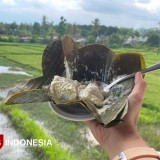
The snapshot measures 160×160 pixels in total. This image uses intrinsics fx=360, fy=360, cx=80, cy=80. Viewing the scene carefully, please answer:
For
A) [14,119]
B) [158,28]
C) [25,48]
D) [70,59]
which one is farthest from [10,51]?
[70,59]

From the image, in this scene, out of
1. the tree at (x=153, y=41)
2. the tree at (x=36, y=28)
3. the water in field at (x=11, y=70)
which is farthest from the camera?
the tree at (x=36, y=28)

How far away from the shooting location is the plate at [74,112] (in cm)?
48

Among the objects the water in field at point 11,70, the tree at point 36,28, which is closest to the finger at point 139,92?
the water in field at point 11,70

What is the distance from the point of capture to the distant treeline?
3711 mm

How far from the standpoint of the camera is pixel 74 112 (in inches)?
19.4

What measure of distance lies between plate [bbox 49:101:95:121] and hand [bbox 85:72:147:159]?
3 cm

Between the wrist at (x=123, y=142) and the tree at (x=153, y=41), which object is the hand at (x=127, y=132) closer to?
→ the wrist at (x=123, y=142)

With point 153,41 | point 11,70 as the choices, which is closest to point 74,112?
point 11,70

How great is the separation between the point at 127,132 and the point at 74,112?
96 mm

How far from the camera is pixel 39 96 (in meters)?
0.49

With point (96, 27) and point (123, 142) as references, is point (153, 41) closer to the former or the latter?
point (96, 27)

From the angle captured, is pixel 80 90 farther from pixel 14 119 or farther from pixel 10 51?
pixel 10 51

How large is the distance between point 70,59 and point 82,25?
3.58 m

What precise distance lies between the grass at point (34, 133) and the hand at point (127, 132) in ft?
3.66
